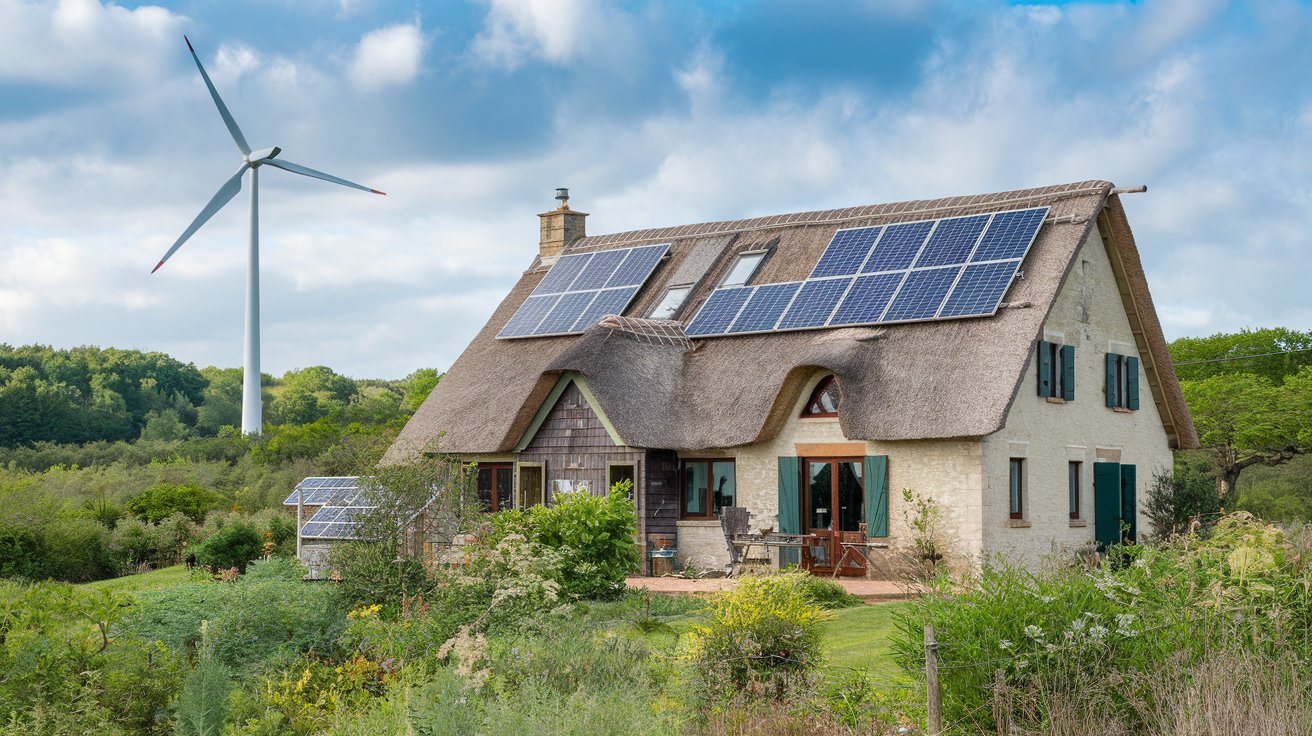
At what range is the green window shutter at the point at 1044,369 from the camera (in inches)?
888

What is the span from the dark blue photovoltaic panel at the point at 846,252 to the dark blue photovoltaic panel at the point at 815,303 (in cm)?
30

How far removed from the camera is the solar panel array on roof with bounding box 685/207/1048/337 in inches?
898

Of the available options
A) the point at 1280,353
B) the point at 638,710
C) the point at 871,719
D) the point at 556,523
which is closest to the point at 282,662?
the point at 638,710

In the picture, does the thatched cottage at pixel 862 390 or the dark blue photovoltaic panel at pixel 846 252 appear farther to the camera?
the dark blue photovoltaic panel at pixel 846 252

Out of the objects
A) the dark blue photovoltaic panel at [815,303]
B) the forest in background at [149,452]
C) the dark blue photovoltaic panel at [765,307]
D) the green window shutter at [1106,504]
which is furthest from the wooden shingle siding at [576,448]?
the green window shutter at [1106,504]

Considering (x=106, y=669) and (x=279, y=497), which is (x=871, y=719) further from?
(x=279, y=497)

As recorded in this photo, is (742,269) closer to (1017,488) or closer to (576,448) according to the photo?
(576,448)

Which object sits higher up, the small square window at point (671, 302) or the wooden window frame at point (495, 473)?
the small square window at point (671, 302)

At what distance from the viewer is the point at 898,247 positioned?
81.4 ft

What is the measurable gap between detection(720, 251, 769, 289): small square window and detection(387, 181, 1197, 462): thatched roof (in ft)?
0.84

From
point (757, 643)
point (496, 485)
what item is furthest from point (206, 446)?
point (757, 643)

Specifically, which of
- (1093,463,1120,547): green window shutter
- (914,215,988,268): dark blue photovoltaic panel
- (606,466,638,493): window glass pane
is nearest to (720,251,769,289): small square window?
(914,215,988,268): dark blue photovoltaic panel

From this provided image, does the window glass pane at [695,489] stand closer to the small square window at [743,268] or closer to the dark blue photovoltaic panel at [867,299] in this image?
the dark blue photovoltaic panel at [867,299]

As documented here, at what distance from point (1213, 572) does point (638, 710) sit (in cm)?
434
